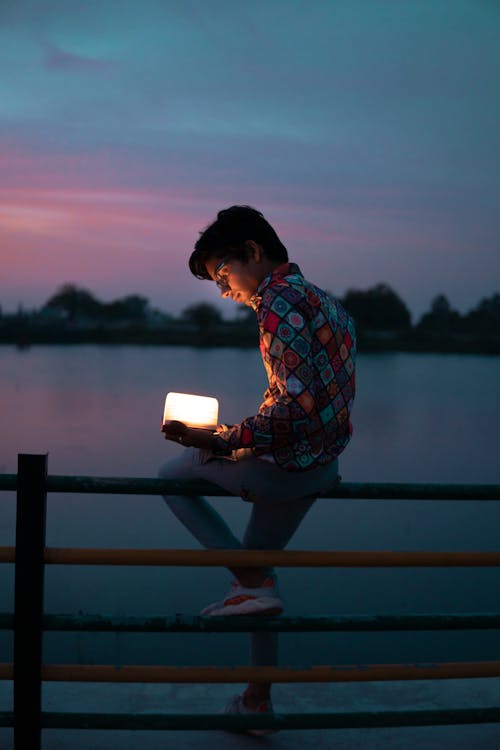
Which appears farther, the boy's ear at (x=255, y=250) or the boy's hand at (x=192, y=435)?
the boy's ear at (x=255, y=250)

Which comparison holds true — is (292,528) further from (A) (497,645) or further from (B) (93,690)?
(A) (497,645)

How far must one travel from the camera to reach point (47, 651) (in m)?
9.66

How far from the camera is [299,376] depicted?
5.89ft

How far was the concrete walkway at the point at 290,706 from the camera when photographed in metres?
2.28

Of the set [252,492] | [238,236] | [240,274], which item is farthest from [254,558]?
[238,236]

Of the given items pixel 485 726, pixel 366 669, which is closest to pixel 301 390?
pixel 366 669

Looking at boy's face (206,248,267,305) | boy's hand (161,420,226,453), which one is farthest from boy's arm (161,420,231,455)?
boy's face (206,248,267,305)

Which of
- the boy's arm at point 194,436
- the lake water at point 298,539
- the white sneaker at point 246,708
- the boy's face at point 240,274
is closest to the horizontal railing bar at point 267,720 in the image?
the white sneaker at point 246,708

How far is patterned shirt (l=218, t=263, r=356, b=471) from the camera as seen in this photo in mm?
1800

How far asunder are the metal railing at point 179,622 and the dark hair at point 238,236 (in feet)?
2.05

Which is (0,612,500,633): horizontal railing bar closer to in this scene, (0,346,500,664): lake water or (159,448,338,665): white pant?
(159,448,338,665): white pant

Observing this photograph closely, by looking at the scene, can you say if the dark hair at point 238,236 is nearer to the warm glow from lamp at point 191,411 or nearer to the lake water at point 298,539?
the warm glow from lamp at point 191,411

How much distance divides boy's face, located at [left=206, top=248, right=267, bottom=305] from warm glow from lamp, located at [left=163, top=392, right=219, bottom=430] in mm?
299

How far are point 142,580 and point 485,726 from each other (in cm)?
1016
